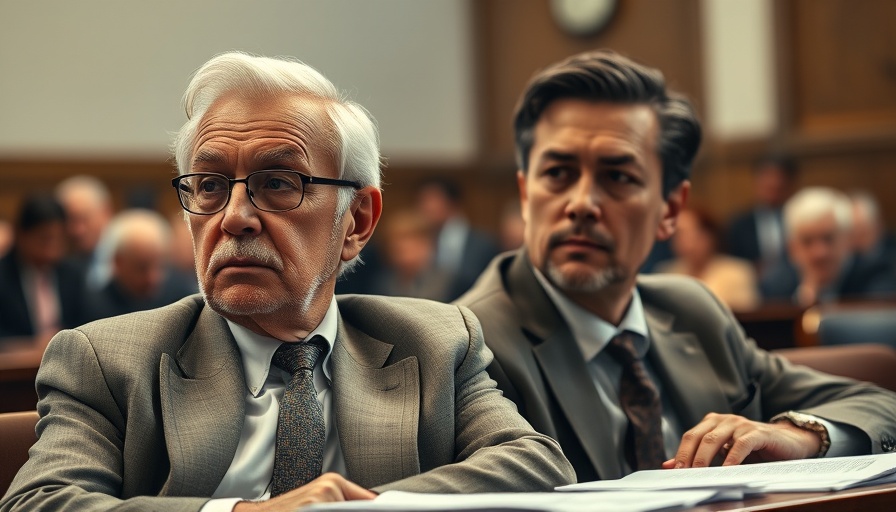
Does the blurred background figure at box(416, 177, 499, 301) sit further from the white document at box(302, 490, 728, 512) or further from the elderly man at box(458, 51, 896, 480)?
the white document at box(302, 490, 728, 512)

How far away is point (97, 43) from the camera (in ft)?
30.8

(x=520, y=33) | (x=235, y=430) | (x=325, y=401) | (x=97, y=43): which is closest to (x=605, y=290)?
(x=325, y=401)

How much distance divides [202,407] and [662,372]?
3.69ft

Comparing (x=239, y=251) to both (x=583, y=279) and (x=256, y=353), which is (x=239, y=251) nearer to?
(x=256, y=353)

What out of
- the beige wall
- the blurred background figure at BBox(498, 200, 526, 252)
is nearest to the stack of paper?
the beige wall

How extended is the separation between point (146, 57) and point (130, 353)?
821cm

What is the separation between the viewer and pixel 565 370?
7.89ft

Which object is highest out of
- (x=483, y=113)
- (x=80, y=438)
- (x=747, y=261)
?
(x=80, y=438)

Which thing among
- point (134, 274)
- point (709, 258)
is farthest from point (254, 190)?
point (709, 258)

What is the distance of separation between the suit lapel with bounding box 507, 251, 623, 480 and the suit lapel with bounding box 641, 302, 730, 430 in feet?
0.72

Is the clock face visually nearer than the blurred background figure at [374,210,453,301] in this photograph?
No

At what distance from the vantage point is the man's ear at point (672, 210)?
2.80m

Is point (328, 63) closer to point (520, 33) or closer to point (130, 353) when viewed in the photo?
point (520, 33)

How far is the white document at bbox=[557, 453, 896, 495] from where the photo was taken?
5.22ft
